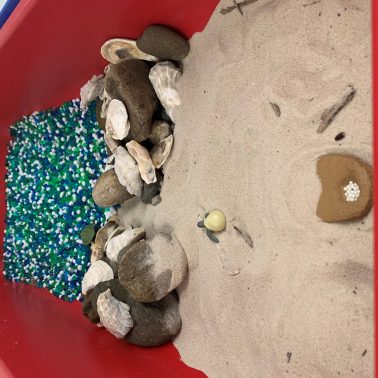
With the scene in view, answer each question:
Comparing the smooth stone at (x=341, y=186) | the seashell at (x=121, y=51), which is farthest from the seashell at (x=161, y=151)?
the smooth stone at (x=341, y=186)

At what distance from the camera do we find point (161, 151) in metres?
1.03

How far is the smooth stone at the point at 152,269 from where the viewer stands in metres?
0.93

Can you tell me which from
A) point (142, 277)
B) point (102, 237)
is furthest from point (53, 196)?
point (142, 277)

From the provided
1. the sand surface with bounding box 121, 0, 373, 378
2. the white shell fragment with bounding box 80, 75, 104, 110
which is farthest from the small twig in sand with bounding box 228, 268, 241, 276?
the white shell fragment with bounding box 80, 75, 104, 110

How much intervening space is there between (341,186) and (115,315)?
0.57 metres

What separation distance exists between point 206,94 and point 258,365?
550 millimetres

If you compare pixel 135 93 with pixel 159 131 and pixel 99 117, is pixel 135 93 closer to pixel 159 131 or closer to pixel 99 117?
pixel 159 131

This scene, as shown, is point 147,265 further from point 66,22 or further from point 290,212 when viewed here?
point 66,22

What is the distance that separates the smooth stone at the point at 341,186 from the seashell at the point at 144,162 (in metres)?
0.42

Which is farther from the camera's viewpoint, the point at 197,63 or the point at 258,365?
the point at 197,63

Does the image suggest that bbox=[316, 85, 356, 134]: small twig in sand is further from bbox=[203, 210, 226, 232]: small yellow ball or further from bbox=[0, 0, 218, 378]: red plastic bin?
bbox=[0, 0, 218, 378]: red plastic bin

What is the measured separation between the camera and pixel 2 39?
115 cm

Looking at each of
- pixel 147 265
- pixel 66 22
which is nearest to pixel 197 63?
pixel 66 22

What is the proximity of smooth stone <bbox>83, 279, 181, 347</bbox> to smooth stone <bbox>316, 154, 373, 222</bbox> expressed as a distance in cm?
44
